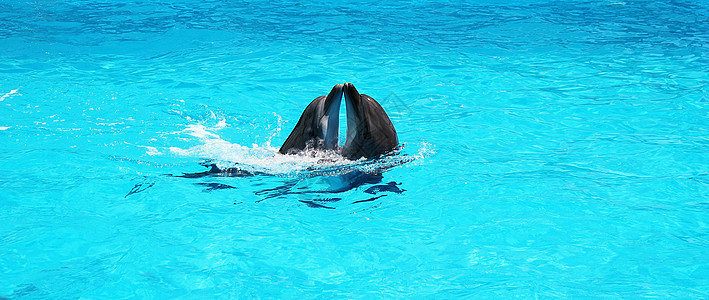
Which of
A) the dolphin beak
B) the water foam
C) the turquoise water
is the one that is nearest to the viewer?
the turquoise water

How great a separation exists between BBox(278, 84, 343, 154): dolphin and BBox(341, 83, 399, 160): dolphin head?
9 cm

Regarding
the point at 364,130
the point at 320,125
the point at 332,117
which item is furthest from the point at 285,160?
the point at 364,130

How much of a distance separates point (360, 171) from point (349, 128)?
328 mm

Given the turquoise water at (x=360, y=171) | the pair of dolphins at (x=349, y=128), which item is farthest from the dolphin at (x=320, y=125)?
the turquoise water at (x=360, y=171)

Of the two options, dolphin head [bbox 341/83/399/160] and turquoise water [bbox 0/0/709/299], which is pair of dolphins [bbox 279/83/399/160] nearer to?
dolphin head [bbox 341/83/399/160]

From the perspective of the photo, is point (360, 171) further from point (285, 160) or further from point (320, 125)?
point (285, 160)

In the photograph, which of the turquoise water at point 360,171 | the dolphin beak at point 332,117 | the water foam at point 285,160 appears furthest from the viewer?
the water foam at point 285,160

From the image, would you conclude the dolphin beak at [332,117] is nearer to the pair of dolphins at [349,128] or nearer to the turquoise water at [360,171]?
the pair of dolphins at [349,128]

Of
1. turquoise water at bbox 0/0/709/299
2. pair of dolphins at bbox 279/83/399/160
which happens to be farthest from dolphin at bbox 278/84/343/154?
turquoise water at bbox 0/0/709/299

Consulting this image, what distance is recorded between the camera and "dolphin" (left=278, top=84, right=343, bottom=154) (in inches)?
191

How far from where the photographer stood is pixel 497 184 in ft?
17.9

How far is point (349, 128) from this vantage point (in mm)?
4953

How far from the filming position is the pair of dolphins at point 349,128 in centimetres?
485

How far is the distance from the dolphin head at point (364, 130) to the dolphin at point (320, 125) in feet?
0.29
